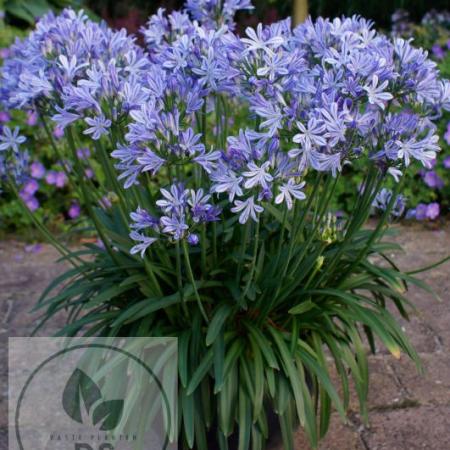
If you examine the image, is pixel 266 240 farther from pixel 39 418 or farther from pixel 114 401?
pixel 39 418

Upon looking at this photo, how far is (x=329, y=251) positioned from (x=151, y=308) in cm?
59

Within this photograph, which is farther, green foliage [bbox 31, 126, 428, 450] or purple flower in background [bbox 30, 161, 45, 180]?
purple flower in background [bbox 30, 161, 45, 180]

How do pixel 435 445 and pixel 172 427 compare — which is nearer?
pixel 172 427

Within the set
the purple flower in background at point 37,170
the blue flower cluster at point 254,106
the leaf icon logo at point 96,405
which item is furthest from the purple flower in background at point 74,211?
the blue flower cluster at point 254,106

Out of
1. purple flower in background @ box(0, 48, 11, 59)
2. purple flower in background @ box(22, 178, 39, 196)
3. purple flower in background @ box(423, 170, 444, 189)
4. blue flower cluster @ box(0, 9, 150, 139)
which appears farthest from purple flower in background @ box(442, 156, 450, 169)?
purple flower in background @ box(0, 48, 11, 59)

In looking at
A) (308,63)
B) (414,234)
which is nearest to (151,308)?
(308,63)

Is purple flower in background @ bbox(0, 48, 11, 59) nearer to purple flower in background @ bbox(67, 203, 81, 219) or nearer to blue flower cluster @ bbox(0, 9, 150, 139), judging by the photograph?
purple flower in background @ bbox(67, 203, 81, 219)

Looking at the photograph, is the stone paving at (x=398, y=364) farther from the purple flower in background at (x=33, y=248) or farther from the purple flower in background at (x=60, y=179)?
the purple flower in background at (x=60, y=179)

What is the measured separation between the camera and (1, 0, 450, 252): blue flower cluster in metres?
1.84

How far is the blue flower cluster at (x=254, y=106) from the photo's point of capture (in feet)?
6.05

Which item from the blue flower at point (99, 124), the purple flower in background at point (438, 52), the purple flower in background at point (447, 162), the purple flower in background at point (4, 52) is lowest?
the blue flower at point (99, 124)

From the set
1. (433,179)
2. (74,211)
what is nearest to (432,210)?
(433,179)

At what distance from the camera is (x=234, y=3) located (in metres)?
2.50

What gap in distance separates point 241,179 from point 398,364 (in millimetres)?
1583
